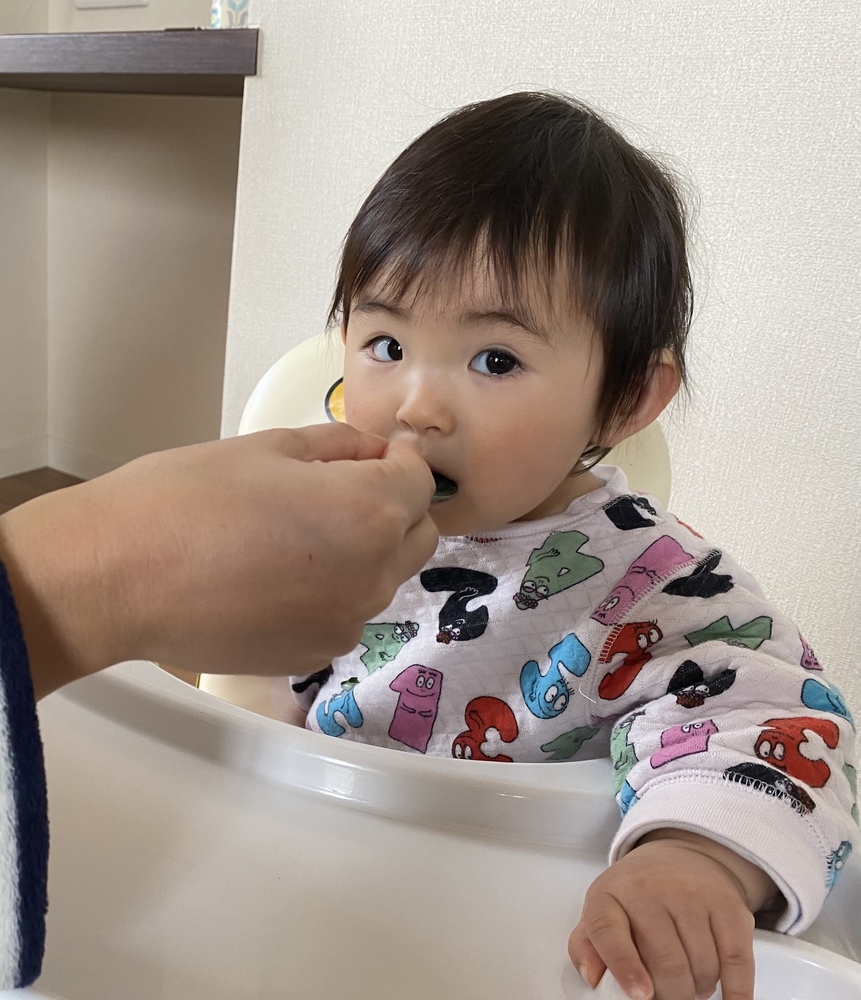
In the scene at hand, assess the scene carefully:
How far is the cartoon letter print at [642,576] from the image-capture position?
0.58 meters

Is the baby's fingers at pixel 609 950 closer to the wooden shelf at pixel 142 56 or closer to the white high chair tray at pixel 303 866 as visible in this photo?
the white high chair tray at pixel 303 866

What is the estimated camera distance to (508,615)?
63cm

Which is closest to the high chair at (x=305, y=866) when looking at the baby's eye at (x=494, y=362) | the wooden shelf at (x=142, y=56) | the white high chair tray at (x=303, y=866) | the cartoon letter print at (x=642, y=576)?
the white high chair tray at (x=303, y=866)

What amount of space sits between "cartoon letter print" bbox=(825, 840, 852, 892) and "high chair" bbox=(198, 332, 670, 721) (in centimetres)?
36

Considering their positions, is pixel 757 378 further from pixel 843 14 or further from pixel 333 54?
pixel 333 54

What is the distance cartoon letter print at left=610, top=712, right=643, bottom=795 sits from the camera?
18.7 inches

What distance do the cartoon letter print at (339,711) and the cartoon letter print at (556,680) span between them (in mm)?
120

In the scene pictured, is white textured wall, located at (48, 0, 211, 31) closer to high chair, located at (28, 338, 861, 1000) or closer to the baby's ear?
the baby's ear

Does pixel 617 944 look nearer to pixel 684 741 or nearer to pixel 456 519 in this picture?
pixel 684 741

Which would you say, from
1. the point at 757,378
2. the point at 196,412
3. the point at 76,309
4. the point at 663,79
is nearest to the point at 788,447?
the point at 757,378

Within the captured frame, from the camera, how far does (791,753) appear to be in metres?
→ 0.46

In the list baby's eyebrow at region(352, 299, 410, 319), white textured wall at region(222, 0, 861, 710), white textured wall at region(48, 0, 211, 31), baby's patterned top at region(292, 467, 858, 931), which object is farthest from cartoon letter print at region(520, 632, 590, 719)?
white textured wall at region(48, 0, 211, 31)

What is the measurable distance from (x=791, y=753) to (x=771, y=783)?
0.09 ft

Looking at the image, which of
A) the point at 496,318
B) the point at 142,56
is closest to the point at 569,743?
the point at 496,318
